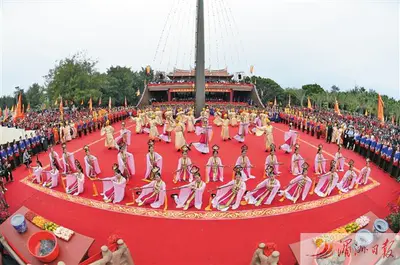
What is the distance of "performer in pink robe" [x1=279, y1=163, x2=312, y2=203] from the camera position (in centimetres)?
805

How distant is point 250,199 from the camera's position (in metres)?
7.97

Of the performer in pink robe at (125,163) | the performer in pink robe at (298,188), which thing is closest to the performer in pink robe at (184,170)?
the performer in pink robe at (125,163)

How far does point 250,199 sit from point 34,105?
181ft

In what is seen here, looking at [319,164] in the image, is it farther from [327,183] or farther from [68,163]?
[68,163]

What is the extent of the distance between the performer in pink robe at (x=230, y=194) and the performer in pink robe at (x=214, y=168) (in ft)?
5.20

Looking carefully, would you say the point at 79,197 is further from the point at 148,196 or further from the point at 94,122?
the point at 94,122

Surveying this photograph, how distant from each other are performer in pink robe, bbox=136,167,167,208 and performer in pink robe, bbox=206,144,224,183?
2.26 meters

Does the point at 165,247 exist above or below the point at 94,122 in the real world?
below

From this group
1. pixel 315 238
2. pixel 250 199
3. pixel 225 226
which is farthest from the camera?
pixel 250 199

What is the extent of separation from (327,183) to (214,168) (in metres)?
3.90

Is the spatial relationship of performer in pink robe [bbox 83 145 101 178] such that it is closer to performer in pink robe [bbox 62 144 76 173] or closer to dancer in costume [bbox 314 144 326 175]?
performer in pink robe [bbox 62 144 76 173]

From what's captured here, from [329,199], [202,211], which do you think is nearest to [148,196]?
[202,211]

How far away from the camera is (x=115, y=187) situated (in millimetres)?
7828

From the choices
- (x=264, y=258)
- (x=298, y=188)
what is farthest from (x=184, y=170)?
(x=264, y=258)
